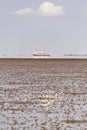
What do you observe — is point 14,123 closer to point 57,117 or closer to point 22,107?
point 57,117

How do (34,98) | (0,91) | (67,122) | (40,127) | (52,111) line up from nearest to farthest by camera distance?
1. (40,127)
2. (67,122)
3. (52,111)
4. (34,98)
5. (0,91)

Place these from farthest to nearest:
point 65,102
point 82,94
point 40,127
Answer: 1. point 82,94
2. point 65,102
3. point 40,127

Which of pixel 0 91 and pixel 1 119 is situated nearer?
pixel 1 119

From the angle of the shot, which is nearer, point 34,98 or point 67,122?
point 67,122

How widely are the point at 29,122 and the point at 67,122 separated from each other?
976 millimetres

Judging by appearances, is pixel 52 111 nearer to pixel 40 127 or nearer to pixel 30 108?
pixel 30 108

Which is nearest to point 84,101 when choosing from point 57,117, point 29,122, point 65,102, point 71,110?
point 65,102

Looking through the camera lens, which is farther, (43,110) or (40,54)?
(40,54)

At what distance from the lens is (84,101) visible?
12156 millimetres

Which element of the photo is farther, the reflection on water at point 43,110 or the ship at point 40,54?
the ship at point 40,54

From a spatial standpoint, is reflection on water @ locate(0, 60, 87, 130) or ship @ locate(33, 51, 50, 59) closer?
reflection on water @ locate(0, 60, 87, 130)

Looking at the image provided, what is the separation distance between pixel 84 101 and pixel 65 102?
0.77 meters

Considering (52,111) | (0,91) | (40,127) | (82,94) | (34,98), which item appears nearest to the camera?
(40,127)

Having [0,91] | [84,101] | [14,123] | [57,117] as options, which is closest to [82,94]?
[84,101]
